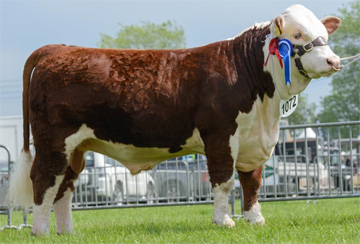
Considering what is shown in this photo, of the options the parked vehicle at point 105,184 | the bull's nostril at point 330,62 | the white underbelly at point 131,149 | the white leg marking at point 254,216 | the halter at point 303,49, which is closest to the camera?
the bull's nostril at point 330,62

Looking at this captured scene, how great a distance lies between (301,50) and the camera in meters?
5.81

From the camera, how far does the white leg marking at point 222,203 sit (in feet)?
19.2

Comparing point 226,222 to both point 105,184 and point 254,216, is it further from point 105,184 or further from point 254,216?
point 105,184

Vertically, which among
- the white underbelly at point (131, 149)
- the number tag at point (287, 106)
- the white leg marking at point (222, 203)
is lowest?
the white leg marking at point (222, 203)

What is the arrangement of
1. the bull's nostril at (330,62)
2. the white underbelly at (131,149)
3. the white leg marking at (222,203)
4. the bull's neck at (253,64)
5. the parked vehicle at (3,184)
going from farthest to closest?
the parked vehicle at (3,184), the white underbelly at (131,149), the bull's neck at (253,64), the white leg marking at (222,203), the bull's nostril at (330,62)

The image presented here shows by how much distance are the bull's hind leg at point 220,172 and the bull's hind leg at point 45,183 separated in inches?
60.2

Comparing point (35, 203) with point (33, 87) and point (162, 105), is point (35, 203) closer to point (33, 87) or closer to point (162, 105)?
→ point (33, 87)

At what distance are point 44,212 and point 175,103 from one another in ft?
5.78

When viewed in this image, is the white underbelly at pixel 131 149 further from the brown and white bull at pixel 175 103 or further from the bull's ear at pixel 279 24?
the bull's ear at pixel 279 24

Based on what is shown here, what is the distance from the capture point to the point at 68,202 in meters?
6.55

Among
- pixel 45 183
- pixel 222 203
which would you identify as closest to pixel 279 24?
pixel 222 203

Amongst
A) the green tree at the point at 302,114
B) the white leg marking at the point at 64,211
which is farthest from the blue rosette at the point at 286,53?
the green tree at the point at 302,114

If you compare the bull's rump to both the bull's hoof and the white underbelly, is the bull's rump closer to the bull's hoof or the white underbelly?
the white underbelly

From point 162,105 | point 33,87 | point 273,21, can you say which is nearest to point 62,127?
point 33,87
